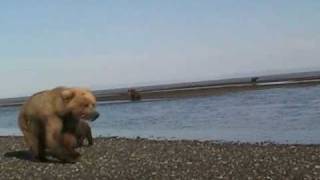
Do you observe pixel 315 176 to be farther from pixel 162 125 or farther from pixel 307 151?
pixel 162 125

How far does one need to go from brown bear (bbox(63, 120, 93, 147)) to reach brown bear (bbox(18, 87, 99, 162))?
0.10ft

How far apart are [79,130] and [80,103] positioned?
9.34 feet

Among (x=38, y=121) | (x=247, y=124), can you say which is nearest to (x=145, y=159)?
(x=38, y=121)

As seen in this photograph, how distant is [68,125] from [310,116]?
57.2ft

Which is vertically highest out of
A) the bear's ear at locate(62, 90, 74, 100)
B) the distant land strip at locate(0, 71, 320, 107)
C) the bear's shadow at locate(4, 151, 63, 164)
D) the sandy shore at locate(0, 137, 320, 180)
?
the bear's ear at locate(62, 90, 74, 100)

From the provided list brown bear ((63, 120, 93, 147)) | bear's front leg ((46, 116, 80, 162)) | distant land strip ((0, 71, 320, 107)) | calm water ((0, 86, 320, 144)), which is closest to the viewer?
bear's front leg ((46, 116, 80, 162))

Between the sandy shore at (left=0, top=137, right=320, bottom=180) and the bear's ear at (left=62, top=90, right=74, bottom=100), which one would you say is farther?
the bear's ear at (left=62, top=90, right=74, bottom=100)

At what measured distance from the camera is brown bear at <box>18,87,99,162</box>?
54.7 feet

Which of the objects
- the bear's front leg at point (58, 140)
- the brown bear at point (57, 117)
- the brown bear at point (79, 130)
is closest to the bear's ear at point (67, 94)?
the brown bear at point (57, 117)

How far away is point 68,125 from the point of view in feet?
56.6

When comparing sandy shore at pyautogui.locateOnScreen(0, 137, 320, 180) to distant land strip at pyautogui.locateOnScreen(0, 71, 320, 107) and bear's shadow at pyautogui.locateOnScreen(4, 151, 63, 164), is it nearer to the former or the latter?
bear's shadow at pyautogui.locateOnScreen(4, 151, 63, 164)

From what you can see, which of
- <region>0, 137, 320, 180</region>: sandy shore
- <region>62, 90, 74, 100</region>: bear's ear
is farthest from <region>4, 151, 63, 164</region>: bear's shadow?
<region>62, 90, 74, 100</region>: bear's ear

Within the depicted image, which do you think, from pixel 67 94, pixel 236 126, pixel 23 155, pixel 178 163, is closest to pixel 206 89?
pixel 236 126

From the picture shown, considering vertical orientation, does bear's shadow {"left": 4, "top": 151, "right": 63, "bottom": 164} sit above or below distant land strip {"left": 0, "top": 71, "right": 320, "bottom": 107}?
below
